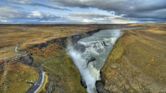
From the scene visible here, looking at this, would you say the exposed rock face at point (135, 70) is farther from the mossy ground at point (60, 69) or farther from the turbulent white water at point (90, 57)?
the mossy ground at point (60, 69)

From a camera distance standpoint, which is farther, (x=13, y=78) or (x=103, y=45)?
(x=103, y=45)

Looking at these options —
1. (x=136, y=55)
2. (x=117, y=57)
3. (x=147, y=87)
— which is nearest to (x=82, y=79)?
(x=147, y=87)

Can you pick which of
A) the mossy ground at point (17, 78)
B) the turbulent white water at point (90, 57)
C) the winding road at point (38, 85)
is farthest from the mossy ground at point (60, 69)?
the mossy ground at point (17, 78)

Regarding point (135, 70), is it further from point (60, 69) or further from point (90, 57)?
point (60, 69)

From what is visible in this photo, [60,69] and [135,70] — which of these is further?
[135,70]

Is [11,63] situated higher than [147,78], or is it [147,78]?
[11,63]

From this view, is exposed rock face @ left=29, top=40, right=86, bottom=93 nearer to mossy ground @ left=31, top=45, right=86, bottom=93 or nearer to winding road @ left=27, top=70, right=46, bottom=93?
mossy ground @ left=31, top=45, right=86, bottom=93

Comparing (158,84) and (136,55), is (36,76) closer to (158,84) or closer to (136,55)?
(158,84)

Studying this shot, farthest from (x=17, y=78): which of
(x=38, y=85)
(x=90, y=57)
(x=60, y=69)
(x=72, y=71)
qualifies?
(x=90, y=57)
